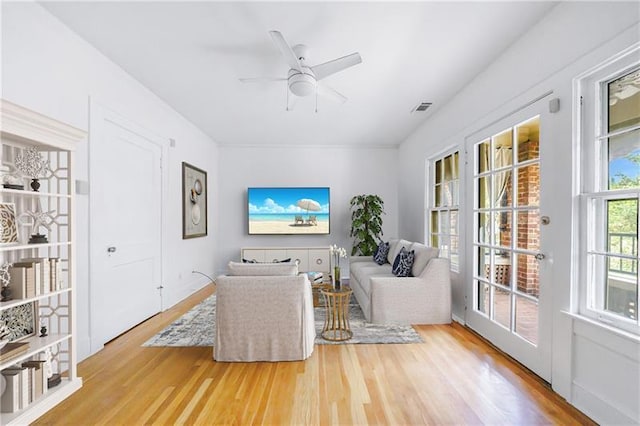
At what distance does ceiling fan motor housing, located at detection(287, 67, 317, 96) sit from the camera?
2822 mm

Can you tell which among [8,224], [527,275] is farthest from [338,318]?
[8,224]

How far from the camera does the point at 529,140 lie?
262 centimetres

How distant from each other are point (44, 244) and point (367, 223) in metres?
4.82

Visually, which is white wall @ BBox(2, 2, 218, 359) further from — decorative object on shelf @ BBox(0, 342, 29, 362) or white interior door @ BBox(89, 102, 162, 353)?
decorative object on shelf @ BBox(0, 342, 29, 362)

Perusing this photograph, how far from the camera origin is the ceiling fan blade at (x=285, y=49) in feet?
7.31

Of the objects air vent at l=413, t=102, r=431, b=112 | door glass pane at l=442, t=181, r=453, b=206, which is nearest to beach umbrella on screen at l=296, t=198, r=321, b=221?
door glass pane at l=442, t=181, r=453, b=206

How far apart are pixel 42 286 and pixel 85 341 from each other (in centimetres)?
101

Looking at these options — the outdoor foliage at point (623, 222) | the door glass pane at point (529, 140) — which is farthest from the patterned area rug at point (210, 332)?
the door glass pane at point (529, 140)

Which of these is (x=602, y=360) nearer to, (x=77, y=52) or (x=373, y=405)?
(x=373, y=405)

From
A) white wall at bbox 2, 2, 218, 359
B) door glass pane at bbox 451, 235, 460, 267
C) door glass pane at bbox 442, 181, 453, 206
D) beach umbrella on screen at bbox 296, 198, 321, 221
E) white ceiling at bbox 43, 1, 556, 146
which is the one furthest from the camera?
beach umbrella on screen at bbox 296, 198, 321, 221

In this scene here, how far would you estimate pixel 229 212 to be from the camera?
657cm

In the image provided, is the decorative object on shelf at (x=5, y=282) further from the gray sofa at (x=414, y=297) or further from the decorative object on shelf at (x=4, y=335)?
the gray sofa at (x=414, y=297)

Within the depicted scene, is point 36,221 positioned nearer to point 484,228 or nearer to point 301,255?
point 484,228

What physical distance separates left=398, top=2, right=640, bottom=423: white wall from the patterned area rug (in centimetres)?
131
